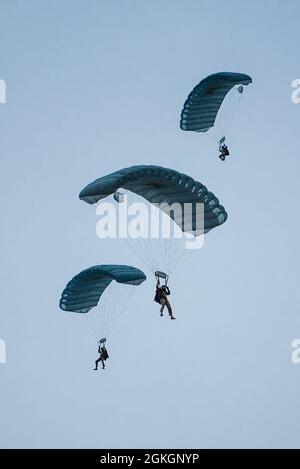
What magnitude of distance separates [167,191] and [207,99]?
6.47m

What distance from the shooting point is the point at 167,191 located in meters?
34.9

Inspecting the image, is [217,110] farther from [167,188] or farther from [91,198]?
[91,198]

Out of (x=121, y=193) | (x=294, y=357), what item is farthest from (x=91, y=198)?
(x=294, y=357)

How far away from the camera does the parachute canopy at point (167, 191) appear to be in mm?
32312

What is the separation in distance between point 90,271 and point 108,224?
11.8 metres

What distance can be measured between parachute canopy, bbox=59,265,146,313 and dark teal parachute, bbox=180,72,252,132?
252 inches

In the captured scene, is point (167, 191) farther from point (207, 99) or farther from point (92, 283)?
point (207, 99)

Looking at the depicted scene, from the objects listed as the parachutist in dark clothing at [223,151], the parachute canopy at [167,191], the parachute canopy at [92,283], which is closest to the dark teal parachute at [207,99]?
the parachutist in dark clothing at [223,151]

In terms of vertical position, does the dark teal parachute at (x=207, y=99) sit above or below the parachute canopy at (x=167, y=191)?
above

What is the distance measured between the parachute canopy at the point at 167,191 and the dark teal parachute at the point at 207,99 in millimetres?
4918

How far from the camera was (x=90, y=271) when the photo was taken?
1384 inches

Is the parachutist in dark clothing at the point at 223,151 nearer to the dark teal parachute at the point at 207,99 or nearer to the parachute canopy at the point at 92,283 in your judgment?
the dark teal parachute at the point at 207,99

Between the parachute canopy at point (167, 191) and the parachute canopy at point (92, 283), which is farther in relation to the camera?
the parachute canopy at point (92, 283)

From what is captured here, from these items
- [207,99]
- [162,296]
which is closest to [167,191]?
[162,296]
